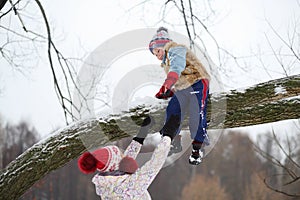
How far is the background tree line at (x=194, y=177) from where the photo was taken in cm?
2352

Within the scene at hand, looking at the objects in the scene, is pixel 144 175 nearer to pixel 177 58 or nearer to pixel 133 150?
pixel 133 150

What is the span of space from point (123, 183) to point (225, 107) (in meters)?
0.85

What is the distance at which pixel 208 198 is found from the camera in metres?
24.7

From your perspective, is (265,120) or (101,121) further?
(265,120)

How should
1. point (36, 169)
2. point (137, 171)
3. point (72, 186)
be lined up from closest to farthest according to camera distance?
point (137, 171)
point (36, 169)
point (72, 186)

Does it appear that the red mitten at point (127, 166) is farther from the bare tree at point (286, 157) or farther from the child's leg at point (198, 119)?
the bare tree at point (286, 157)

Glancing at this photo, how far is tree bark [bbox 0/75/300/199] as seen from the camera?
2469mm

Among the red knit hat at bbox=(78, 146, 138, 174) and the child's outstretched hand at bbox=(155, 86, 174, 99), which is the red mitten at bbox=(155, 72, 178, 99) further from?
the red knit hat at bbox=(78, 146, 138, 174)

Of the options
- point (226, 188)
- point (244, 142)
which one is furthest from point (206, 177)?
point (244, 142)

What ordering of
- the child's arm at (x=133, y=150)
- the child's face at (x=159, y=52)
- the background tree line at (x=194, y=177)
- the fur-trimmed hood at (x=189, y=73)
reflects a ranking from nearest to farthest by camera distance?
the child's arm at (x=133, y=150), the fur-trimmed hood at (x=189, y=73), the child's face at (x=159, y=52), the background tree line at (x=194, y=177)

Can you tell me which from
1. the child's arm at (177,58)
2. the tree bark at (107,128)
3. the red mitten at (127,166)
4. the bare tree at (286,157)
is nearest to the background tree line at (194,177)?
the bare tree at (286,157)

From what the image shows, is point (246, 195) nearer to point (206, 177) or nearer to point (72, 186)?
point (206, 177)

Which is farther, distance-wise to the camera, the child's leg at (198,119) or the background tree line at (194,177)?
the background tree line at (194,177)

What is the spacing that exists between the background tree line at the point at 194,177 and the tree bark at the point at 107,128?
20.1 meters
